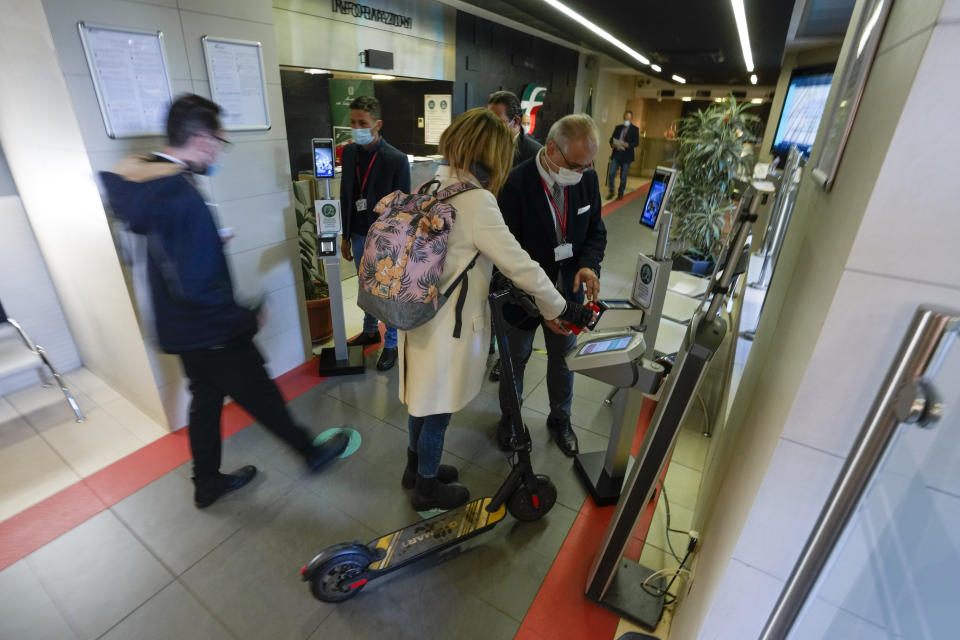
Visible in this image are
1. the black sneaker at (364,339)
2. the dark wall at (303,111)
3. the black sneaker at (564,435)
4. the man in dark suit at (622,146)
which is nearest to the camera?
the black sneaker at (564,435)

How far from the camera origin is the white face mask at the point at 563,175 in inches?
79.8

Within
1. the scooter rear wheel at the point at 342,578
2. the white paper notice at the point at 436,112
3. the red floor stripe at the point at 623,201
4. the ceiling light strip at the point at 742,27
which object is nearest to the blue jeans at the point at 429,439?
the scooter rear wheel at the point at 342,578

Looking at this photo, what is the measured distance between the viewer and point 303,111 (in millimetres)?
5039

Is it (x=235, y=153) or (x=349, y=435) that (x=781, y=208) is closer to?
(x=349, y=435)

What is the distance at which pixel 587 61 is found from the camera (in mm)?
10648

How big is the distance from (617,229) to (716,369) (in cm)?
433

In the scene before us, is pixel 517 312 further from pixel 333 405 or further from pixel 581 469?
pixel 333 405

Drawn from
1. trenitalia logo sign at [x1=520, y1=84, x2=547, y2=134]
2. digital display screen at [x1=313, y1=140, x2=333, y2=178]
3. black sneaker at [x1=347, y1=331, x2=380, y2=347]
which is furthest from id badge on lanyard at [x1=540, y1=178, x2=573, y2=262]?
trenitalia logo sign at [x1=520, y1=84, x2=547, y2=134]

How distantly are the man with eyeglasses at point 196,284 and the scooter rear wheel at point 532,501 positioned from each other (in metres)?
1.06

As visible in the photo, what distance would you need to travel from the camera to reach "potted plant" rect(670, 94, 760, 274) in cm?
468

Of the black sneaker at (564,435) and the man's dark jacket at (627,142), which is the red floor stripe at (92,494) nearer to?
the black sneaker at (564,435)

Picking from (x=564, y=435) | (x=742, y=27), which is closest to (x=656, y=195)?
(x=564, y=435)

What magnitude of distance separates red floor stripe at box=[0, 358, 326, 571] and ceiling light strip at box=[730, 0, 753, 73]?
5.31 meters

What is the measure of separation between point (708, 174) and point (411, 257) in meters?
4.38
